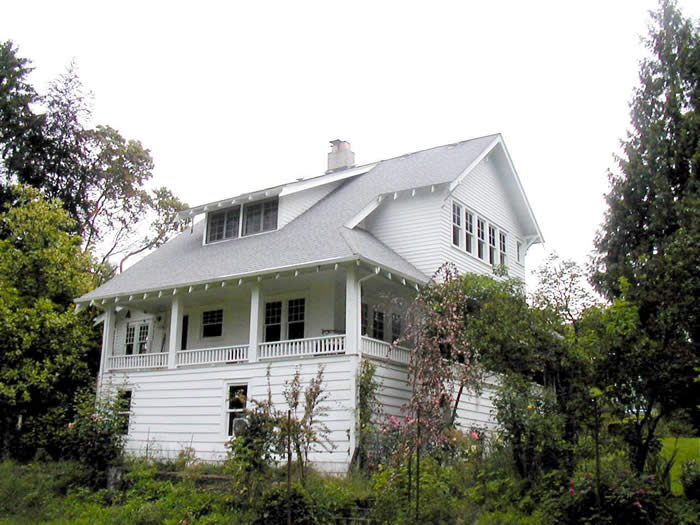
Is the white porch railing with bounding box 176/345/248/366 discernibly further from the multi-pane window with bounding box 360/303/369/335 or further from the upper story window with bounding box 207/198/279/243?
the upper story window with bounding box 207/198/279/243

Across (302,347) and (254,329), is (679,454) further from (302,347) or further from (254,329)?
(254,329)

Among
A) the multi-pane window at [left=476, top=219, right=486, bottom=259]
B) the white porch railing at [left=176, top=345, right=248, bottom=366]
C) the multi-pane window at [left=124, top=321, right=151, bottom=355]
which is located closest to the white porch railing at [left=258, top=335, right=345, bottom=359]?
the white porch railing at [left=176, top=345, right=248, bottom=366]

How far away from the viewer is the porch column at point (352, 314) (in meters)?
15.9

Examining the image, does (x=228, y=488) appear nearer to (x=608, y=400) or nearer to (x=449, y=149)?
(x=608, y=400)

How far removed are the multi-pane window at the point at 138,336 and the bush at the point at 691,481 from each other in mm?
17604

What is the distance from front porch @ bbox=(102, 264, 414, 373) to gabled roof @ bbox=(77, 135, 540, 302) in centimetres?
42

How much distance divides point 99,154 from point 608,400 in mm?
31316

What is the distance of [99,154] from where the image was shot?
35531 millimetres

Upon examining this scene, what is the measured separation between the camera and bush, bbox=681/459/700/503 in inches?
433

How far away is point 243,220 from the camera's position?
22359mm

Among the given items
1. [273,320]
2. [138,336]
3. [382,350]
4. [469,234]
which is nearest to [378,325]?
[382,350]

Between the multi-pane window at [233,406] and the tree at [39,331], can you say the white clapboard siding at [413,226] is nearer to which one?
the multi-pane window at [233,406]

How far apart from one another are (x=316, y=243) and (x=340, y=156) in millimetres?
9710

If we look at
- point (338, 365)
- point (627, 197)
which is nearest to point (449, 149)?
point (627, 197)
